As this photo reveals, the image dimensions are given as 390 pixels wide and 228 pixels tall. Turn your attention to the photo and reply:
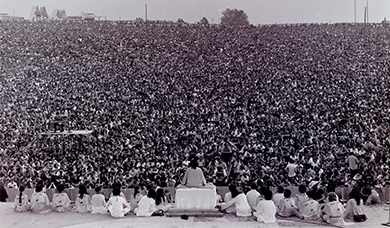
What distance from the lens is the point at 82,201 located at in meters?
8.23

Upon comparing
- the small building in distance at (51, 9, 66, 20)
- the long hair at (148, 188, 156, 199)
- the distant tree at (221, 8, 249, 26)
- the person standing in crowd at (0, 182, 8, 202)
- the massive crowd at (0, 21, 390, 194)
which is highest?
the small building in distance at (51, 9, 66, 20)

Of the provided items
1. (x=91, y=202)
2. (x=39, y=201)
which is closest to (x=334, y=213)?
(x=91, y=202)

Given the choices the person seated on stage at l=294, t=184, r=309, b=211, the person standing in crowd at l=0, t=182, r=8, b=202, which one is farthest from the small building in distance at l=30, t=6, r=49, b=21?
the person seated on stage at l=294, t=184, r=309, b=211

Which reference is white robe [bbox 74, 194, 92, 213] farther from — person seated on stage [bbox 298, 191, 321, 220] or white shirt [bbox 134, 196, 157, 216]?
person seated on stage [bbox 298, 191, 321, 220]

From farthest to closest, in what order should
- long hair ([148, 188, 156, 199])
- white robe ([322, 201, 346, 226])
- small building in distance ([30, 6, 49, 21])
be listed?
small building in distance ([30, 6, 49, 21]), long hair ([148, 188, 156, 199]), white robe ([322, 201, 346, 226])

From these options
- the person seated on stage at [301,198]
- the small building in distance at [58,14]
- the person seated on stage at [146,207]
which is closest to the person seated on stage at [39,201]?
the person seated on stage at [146,207]

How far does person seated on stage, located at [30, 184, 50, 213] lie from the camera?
8148 millimetres

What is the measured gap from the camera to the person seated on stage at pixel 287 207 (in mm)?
7781

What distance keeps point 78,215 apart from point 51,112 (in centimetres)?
836

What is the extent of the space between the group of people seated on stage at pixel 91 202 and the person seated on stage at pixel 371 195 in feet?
11.8

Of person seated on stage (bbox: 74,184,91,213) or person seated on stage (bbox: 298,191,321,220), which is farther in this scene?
person seated on stage (bbox: 74,184,91,213)

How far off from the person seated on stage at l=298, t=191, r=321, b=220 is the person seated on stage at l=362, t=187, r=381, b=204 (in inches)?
46.5

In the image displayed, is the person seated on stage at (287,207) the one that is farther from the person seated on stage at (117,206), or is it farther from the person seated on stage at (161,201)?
the person seated on stage at (117,206)

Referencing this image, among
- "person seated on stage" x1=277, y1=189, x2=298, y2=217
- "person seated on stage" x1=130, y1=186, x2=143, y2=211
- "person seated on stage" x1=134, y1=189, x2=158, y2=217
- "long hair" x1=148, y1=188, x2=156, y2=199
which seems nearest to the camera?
"person seated on stage" x1=277, y1=189, x2=298, y2=217
